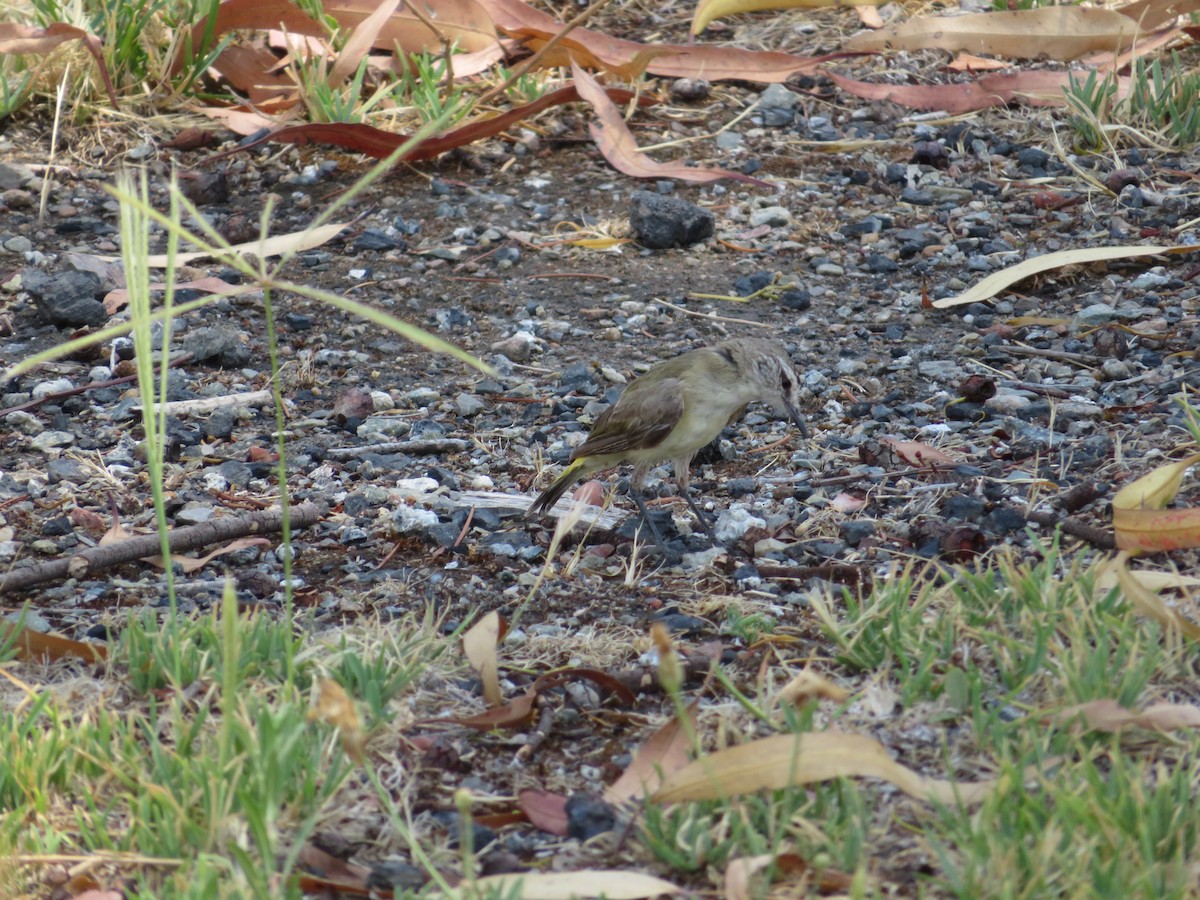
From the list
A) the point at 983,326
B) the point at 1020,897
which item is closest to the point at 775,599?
the point at 1020,897

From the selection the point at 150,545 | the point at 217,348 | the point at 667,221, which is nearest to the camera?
the point at 150,545

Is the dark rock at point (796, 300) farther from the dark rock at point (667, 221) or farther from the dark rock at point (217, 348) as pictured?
the dark rock at point (217, 348)

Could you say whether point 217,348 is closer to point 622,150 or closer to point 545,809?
point 622,150

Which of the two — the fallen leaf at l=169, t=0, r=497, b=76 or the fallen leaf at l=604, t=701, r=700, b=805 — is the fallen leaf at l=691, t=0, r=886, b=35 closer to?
the fallen leaf at l=169, t=0, r=497, b=76

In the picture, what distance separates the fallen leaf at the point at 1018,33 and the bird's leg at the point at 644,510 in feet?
12.0

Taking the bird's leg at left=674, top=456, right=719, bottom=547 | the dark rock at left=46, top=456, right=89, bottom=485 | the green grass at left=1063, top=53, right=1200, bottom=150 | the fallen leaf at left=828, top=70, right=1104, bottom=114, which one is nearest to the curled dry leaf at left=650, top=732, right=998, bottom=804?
the bird's leg at left=674, top=456, right=719, bottom=547

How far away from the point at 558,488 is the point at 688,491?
0.46 metres

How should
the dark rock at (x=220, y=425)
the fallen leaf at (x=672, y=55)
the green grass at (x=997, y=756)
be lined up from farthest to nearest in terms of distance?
the fallen leaf at (x=672, y=55)
the dark rock at (x=220, y=425)
the green grass at (x=997, y=756)

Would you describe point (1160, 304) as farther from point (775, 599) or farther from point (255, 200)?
point (255, 200)

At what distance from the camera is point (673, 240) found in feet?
20.6

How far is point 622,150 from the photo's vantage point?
678 centimetres

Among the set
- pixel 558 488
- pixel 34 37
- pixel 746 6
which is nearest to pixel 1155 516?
pixel 558 488

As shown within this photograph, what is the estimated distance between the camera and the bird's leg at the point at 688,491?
4410 millimetres

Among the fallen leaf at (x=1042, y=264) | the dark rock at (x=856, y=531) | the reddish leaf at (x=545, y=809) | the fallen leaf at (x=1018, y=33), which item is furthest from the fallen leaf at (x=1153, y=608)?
the fallen leaf at (x=1018, y=33)
